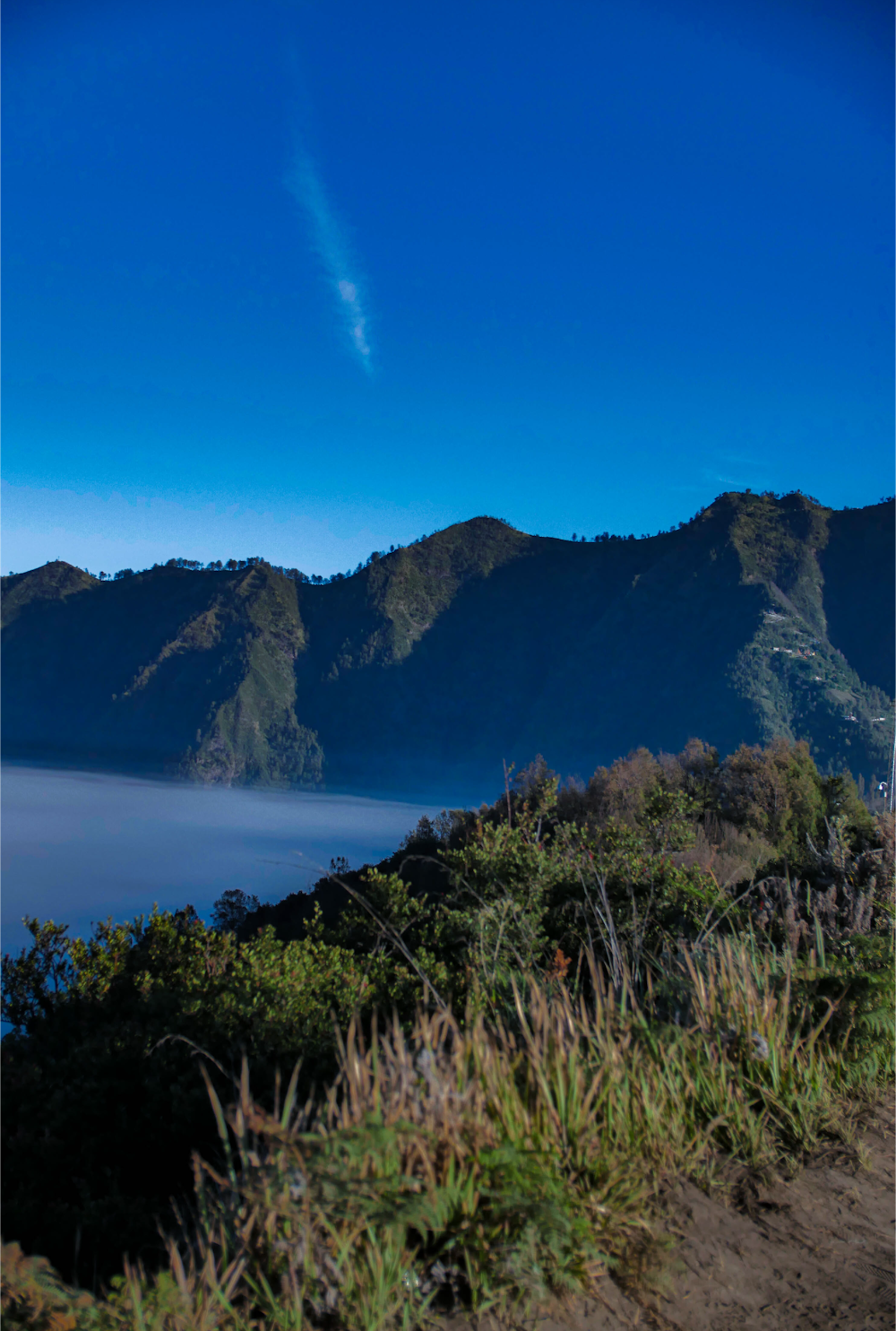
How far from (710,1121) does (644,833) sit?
8.65 metres

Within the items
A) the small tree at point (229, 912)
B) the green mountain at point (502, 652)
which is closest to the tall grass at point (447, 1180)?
the small tree at point (229, 912)

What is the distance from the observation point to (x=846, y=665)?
11438cm

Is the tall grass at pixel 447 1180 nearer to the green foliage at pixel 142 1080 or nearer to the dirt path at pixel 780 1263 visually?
the dirt path at pixel 780 1263

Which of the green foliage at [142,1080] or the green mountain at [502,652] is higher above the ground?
the green mountain at [502,652]

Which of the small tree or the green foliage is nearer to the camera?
the green foliage

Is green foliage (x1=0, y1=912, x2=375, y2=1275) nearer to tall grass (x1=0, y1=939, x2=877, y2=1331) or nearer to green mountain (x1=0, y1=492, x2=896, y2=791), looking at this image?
tall grass (x1=0, y1=939, x2=877, y2=1331)

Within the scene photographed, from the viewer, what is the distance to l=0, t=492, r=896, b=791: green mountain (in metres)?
128

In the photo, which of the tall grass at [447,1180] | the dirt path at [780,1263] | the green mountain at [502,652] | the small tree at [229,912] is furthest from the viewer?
the green mountain at [502,652]

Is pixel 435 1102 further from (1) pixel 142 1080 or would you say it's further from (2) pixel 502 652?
(2) pixel 502 652

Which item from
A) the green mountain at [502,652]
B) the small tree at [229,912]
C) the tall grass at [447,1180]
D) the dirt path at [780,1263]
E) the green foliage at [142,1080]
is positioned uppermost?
the green mountain at [502,652]

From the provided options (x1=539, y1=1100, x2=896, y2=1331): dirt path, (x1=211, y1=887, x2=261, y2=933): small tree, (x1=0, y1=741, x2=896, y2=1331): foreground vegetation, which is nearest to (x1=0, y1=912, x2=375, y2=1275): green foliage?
(x1=0, y1=741, x2=896, y2=1331): foreground vegetation

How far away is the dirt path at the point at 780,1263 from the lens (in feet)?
7.16

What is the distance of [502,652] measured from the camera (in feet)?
594

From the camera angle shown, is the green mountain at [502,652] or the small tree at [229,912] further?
the green mountain at [502,652]
